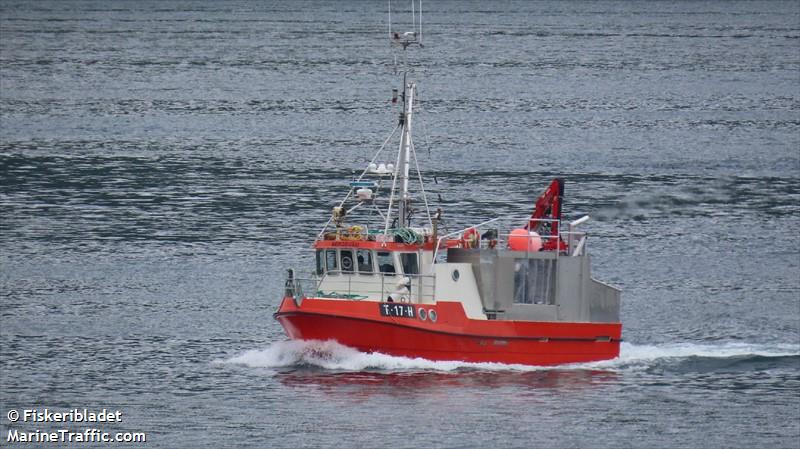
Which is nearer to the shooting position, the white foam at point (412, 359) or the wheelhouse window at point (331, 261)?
the white foam at point (412, 359)

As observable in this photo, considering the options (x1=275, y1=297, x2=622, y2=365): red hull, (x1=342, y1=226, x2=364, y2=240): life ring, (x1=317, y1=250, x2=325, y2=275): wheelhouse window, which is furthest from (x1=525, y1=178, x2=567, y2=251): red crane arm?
(x1=317, y1=250, x2=325, y2=275): wheelhouse window

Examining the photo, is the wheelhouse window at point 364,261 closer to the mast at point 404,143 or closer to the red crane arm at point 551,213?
the mast at point 404,143

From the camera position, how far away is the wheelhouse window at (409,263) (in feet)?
151

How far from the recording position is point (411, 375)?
4494 cm

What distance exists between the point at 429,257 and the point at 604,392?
20.2ft

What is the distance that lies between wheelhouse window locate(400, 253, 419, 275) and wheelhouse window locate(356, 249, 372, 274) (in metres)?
0.97

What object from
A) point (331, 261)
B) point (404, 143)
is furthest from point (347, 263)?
point (404, 143)

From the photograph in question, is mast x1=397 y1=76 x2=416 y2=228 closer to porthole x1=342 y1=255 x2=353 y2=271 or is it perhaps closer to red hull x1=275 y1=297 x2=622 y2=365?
porthole x1=342 y1=255 x2=353 y2=271

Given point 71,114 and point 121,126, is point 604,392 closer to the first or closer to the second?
point 121,126

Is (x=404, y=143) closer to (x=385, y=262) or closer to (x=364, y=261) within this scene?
(x=385, y=262)

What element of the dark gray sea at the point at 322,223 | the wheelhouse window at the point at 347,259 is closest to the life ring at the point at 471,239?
the wheelhouse window at the point at 347,259

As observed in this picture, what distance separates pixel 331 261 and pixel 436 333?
12.7ft

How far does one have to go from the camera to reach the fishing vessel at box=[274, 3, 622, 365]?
147 ft

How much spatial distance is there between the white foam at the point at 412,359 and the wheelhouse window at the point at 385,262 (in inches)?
98.4
